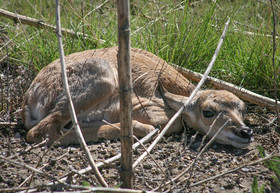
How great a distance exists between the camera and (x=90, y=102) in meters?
4.67

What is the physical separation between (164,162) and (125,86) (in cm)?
144

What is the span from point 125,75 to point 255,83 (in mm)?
3144

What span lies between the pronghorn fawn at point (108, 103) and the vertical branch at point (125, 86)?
63.7 inches

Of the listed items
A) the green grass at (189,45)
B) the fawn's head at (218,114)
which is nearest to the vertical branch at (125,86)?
the fawn's head at (218,114)

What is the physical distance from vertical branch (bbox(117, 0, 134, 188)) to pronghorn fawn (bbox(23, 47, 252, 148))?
1.62 meters

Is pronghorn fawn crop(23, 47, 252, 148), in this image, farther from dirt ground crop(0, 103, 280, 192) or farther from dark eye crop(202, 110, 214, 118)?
dirt ground crop(0, 103, 280, 192)

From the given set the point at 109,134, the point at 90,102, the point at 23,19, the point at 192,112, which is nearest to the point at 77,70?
the point at 90,102

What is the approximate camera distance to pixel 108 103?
489cm

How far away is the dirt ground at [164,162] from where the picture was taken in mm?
3498

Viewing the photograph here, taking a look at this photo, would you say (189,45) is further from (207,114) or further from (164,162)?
(164,162)

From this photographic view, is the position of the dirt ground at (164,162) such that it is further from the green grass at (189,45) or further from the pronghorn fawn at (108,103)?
the green grass at (189,45)

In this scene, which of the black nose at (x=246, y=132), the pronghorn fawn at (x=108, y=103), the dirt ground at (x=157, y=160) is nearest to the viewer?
the dirt ground at (x=157, y=160)

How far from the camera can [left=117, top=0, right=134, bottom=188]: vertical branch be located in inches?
104

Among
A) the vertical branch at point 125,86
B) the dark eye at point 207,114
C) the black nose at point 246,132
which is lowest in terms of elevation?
the black nose at point 246,132
